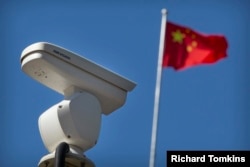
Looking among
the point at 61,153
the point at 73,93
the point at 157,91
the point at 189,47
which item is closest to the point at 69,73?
the point at 73,93

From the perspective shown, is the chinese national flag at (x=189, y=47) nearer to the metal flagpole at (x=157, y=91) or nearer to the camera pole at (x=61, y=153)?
the metal flagpole at (x=157, y=91)

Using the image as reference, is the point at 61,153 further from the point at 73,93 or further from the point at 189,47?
the point at 189,47

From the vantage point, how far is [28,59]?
1619cm

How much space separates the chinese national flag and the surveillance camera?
1.09m

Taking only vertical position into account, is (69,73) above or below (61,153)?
above

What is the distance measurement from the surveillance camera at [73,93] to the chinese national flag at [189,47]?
1.09 meters

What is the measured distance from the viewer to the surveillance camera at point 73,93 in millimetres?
15797

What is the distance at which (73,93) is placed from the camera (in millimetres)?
16266

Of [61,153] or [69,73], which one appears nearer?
[61,153]

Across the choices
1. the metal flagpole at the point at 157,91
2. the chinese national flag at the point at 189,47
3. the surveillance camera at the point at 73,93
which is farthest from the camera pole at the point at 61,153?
the chinese national flag at the point at 189,47

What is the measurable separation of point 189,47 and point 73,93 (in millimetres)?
1934

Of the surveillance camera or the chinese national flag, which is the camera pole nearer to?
the surveillance camera

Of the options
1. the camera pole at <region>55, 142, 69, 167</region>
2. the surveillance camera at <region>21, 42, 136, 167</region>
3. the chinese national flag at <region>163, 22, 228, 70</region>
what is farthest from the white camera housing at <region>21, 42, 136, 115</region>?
the camera pole at <region>55, 142, 69, 167</region>

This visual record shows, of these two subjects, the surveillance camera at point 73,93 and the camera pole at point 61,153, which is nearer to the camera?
the camera pole at point 61,153
